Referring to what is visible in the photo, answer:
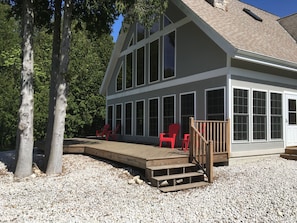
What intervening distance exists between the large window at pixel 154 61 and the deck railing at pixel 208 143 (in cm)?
408

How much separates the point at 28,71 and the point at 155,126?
538cm

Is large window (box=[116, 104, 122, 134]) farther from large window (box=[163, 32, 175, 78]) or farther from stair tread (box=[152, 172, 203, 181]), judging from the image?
stair tread (box=[152, 172, 203, 181])

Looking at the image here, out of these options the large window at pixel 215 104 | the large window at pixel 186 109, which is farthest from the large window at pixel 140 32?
the large window at pixel 215 104

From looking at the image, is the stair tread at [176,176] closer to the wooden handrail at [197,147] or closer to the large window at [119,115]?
the wooden handrail at [197,147]

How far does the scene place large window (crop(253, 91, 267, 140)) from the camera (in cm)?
866

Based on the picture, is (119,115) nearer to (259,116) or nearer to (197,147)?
(259,116)

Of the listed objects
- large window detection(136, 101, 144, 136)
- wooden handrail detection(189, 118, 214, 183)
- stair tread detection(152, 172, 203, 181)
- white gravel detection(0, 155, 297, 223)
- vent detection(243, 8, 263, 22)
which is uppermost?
vent detection(243, 8, 263, 22)

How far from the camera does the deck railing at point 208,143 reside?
20.5 feet

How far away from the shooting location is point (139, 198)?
17.1 ft

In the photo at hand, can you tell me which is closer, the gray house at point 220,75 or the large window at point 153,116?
the gray house at point 220,75

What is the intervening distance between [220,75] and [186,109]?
1.82 m

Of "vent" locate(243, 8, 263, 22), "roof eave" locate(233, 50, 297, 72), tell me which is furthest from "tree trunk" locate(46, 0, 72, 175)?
"vent" locate(243, 8, 263, 22)

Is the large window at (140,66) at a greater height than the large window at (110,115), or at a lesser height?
greater

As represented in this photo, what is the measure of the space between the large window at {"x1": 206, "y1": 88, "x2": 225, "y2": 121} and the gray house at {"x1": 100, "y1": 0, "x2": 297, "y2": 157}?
1.1 inches
